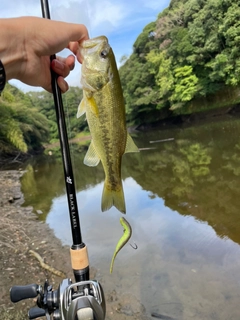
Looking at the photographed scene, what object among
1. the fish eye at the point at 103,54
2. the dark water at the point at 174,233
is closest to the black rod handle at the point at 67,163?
the fish eye at the point at 103,54

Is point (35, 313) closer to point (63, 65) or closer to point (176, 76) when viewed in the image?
point (63, 65)

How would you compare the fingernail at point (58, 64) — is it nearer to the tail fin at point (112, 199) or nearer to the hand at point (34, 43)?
the hand at point (34, 43)

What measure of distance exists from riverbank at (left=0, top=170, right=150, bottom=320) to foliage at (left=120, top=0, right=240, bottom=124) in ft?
77.7

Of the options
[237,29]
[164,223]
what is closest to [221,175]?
[164,223]

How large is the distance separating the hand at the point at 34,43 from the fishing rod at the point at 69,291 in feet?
0.31

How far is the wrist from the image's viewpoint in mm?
1560

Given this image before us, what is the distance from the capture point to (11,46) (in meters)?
1.64

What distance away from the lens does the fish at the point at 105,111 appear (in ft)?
5.18

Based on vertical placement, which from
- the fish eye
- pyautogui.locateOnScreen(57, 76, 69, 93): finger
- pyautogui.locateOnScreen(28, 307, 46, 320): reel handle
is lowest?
pyautogui.locateOnScreen(28, 307, 46, 320): reel handle

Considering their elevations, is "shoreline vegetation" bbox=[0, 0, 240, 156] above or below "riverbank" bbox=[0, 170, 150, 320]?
above

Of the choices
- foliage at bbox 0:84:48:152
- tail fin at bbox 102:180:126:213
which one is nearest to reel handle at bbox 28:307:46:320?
tail fin at bbox 102:180:126:213

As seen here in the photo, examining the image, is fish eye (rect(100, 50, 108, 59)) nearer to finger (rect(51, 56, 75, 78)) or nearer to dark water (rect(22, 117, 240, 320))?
finger (rect(51, 56, 75, 78))

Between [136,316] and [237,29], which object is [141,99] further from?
[136,316]

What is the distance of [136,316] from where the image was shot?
13.1 ft
